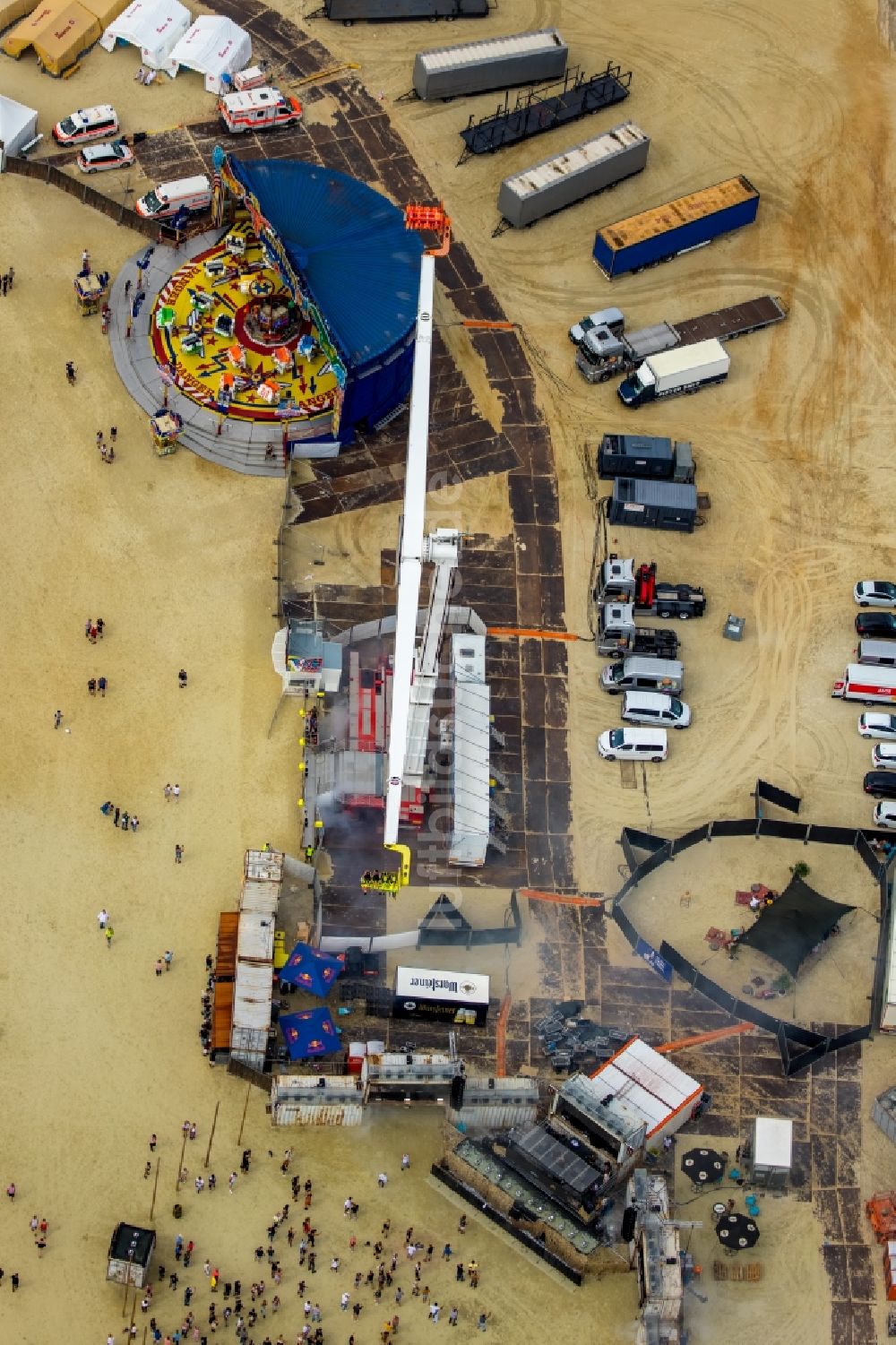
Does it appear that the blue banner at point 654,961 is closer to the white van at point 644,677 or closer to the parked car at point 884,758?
the white van at point 644,677

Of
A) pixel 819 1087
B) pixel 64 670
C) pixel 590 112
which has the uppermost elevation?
pixel 590 112

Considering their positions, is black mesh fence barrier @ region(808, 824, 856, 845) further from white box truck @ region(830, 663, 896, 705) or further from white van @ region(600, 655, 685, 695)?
white van @ region(600, 655, 685, 695)

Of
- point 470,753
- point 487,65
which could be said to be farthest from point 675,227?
point 470,753

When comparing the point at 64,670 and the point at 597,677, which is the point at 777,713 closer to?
the point at 597,677

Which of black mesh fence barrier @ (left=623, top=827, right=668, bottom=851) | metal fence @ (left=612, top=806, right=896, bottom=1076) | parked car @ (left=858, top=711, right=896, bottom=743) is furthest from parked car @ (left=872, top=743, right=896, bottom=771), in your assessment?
black mesh fence barrier @ (left=623, top=827, right=668, bottom=851)

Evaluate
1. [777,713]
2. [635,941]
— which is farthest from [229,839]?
[777,713]

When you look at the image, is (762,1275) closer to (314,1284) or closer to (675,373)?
(314,1284)

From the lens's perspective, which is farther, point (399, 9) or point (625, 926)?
point (399, 9)
